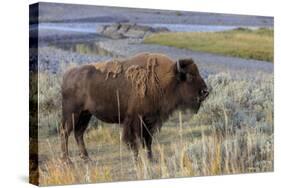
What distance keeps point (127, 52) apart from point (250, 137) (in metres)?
2.96

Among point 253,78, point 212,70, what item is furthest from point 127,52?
point 253,78

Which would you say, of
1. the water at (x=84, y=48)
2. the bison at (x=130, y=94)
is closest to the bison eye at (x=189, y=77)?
the bison at (x=130, y=94)

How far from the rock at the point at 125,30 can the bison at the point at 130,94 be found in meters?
0.38

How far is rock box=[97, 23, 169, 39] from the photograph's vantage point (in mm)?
14094

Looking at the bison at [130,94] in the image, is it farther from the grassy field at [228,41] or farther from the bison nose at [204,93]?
the grassy field at [228,41]

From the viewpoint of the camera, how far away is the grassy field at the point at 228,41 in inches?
581

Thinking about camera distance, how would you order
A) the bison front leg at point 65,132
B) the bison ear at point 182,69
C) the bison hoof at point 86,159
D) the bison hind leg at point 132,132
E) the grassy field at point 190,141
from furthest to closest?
the bison ear at point 182,69
the bison hind leg at point 132,132
the bison hoof at point 86,159
the bison front leg at point 65,132
the grassy field at point 190,141

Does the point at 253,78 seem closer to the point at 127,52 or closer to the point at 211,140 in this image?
the point at 211,140

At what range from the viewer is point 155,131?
14359 millimetres

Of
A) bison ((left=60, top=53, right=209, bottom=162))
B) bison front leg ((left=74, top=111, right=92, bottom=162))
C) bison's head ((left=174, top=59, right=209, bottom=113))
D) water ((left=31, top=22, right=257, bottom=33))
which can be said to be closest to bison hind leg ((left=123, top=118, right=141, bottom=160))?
bison ((left=60, top=53, right=209, bottom=162))

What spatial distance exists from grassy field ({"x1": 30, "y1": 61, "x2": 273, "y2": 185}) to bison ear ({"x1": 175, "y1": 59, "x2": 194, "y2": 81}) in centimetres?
56

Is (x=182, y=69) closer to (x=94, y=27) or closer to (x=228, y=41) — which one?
(x=228, y=41)

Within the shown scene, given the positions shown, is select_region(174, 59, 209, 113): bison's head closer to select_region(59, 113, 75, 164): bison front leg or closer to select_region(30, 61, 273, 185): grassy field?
select_region(30, 61, 273, 185): grassy field

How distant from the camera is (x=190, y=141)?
1476 centimetres
